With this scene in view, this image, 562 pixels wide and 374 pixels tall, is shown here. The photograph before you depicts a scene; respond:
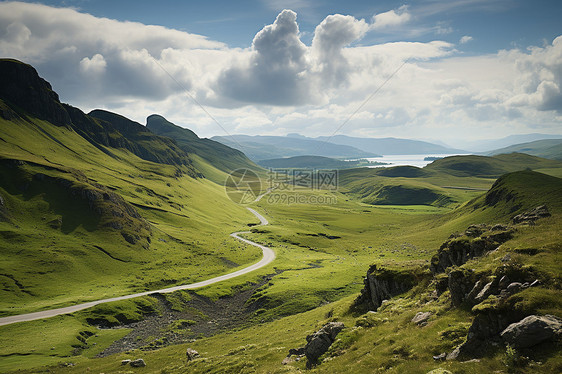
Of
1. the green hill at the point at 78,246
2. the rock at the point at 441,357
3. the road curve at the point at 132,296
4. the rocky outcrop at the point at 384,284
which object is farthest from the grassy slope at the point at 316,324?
the green hill at the point at 78,246

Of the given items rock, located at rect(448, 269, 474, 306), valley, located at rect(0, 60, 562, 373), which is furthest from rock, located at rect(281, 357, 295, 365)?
rock, located at rect(448, 269, 474, 306)

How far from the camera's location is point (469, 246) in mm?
41281

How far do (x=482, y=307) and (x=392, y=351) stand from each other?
27.6 ft

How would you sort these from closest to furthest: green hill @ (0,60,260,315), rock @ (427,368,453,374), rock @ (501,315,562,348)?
1. rock @ (501,315,562,348)
2. rock @ (427,368,453,374)
3. green hill @ (0,60,260,315)

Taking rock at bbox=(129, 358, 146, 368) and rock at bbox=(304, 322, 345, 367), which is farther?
rock at bbox=(129, 358, 146, 368)

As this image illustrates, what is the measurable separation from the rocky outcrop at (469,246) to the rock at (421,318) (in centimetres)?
1302

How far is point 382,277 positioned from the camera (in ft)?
167

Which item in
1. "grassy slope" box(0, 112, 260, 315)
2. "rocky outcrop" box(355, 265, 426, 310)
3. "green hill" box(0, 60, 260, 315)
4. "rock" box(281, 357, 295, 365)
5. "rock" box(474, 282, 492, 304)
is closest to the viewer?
"rock" box(474, 282, 492, 304)

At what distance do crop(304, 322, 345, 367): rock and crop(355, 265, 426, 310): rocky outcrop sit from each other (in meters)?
17.3

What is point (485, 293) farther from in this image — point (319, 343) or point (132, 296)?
point (132, 296)

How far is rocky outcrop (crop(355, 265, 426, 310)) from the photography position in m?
48.2

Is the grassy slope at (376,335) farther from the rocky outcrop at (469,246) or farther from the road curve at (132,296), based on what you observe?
the road curve at (132,296)

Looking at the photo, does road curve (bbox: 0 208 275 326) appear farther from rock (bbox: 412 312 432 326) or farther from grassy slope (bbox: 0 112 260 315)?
rock (bbox: 412 312 432 326)

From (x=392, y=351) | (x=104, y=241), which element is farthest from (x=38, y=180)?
(x=392, y=351)
